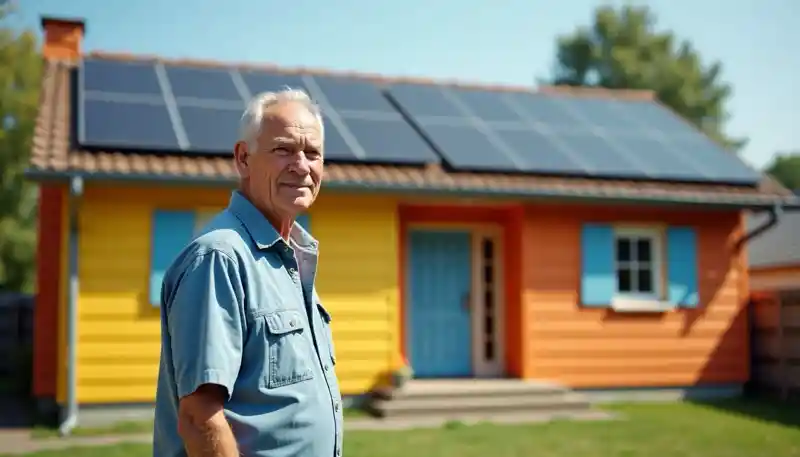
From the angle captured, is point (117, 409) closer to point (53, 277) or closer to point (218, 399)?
point (53, 277)

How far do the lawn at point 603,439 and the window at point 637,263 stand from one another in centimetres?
213

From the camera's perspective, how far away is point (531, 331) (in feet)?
36.1

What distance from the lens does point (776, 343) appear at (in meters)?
11.5

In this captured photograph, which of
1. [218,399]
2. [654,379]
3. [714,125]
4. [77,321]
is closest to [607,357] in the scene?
[654,379]

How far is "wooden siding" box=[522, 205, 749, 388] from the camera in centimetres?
1108

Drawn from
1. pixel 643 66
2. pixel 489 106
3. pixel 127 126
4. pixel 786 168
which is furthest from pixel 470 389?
pixel 786 168

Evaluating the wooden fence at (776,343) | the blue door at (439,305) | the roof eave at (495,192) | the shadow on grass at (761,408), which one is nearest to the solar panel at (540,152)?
the roof eave at (495,192)

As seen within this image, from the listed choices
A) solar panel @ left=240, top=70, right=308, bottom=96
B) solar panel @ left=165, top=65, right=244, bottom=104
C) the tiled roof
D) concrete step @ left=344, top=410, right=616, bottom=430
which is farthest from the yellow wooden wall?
solar panel @ left=240, top=70, right=308, bottom=96

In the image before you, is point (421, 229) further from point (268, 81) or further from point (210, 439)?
point (210, 439)

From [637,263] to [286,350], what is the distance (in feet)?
33.7

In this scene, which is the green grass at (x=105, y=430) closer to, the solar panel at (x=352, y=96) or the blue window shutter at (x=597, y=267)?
the solar panel at (x=352, y=96)

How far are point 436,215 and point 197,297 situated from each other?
9565mm

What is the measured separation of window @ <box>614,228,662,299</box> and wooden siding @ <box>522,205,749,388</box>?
247 millimetres

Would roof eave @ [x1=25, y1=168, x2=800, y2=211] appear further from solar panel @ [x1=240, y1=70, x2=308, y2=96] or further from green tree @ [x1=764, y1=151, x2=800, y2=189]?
green tree @ [x1=764, y1=151, x2=800, y2=189]
